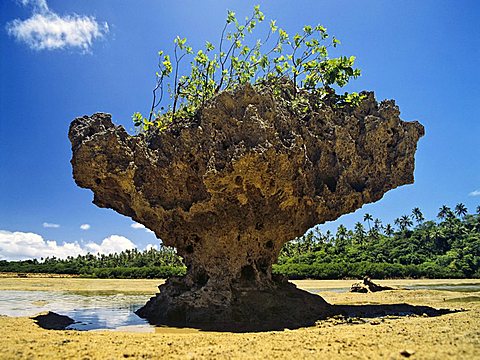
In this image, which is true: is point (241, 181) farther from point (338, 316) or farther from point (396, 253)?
point (396, 253)

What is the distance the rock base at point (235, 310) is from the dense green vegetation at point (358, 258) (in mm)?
37172

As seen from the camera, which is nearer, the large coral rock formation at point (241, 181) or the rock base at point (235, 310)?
the rock base at point (235, 310)

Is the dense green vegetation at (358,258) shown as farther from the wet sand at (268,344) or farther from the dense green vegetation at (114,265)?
the wet sand at (268,344)

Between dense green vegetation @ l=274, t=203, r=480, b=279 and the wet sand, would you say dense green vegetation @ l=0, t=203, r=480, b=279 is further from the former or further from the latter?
the wet sand

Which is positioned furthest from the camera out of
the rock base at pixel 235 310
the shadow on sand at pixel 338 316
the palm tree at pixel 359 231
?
the palm tree at pixel 359 231

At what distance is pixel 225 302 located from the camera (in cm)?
1190

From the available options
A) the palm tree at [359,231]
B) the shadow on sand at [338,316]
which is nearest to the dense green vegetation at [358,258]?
the palm tree at [359,231]

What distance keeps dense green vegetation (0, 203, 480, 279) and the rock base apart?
37.2 meters

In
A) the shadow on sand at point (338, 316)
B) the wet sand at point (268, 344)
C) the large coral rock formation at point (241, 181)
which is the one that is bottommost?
the shadow on sand at point (338, 316)

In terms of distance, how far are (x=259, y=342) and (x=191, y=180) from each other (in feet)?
20.4

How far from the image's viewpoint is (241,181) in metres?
11.9

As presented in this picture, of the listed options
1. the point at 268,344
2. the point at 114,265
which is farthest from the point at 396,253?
the point at 268,344

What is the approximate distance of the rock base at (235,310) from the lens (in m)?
11.2

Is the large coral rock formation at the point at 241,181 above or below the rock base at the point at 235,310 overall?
above
